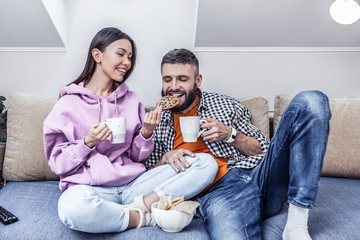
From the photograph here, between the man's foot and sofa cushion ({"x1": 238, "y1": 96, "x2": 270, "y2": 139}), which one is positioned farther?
sofa cushion ({"x1": 238, "y1": 96, "x2": 270, "y2": 139})

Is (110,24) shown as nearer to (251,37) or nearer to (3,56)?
(3,56)

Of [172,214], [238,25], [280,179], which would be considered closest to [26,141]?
[172,214]

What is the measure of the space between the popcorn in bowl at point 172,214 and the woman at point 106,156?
88 mm

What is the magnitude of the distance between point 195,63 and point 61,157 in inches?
33.4

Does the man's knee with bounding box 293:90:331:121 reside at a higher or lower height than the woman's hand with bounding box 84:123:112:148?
higher

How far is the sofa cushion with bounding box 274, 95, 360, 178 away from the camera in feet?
5.75

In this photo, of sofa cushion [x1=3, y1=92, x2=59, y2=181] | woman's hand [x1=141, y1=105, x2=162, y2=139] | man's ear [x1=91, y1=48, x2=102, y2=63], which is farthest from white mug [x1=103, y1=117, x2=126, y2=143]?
sofa cushion [x1=3, y1=92, x2=59, y2=181]

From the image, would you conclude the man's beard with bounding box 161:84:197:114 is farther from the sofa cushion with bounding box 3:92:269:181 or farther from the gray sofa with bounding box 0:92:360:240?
the sofa cushion with bounding box 3:92:269:181

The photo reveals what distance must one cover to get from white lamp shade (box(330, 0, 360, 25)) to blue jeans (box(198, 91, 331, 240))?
1.31 metres

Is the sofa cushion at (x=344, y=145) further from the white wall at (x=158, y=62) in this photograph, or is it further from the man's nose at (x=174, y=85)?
the man's nose at (x=174, y=85)

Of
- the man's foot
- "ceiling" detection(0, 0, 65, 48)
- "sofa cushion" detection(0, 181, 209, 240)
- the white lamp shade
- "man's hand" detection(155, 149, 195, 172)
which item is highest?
the white lamp shade

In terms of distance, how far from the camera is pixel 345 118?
178 cm

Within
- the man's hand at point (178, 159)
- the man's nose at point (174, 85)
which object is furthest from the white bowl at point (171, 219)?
the man's nose at point (174, 85)

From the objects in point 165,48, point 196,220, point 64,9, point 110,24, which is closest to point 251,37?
point 165,48
